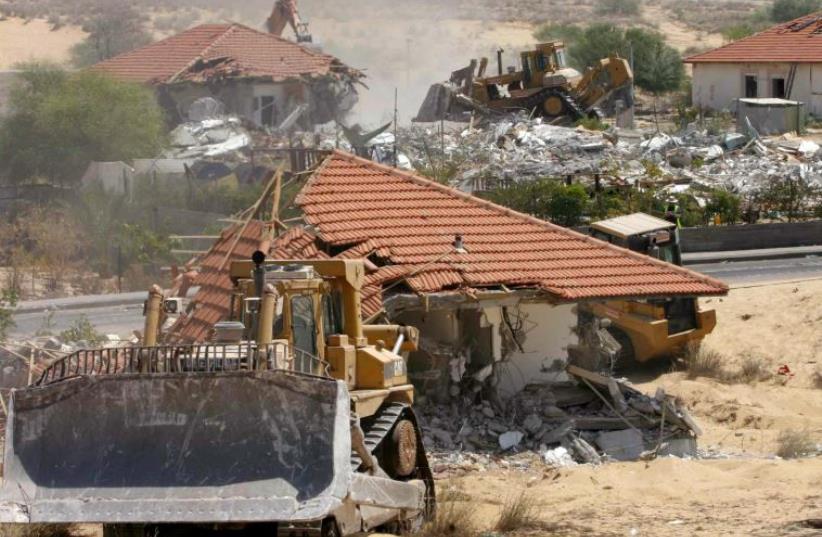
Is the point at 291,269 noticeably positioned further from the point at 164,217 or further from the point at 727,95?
the point at 727,95

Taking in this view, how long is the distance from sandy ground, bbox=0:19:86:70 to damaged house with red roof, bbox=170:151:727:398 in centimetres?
5733

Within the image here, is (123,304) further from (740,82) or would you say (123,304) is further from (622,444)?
(740,82)

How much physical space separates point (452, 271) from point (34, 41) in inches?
2672

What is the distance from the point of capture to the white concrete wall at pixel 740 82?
5662cm

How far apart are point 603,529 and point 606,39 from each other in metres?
58.3

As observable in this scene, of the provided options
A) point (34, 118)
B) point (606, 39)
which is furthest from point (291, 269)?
point (606, 39)

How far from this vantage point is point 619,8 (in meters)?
103

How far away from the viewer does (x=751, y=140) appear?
4894 cm

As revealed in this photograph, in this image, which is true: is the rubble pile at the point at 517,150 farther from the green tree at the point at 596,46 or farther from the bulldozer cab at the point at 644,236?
the green tree at the point at 596,46

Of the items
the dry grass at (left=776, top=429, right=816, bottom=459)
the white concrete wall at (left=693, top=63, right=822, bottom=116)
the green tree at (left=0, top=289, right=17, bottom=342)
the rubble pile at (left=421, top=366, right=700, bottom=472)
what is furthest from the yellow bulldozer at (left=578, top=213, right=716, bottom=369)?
the white concrete wall at (left=693, top=63, right=822, bottom=116)

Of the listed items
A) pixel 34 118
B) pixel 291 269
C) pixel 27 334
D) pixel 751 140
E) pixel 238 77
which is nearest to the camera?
pixel 291 269

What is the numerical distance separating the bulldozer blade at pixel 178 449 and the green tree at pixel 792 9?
80575mm

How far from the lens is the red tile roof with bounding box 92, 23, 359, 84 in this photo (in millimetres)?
53219

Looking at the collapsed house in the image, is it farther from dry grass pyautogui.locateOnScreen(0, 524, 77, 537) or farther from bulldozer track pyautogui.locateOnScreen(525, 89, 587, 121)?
bulldozer track pyautogui.locateOnScreen(525, 89, 587, 121)
